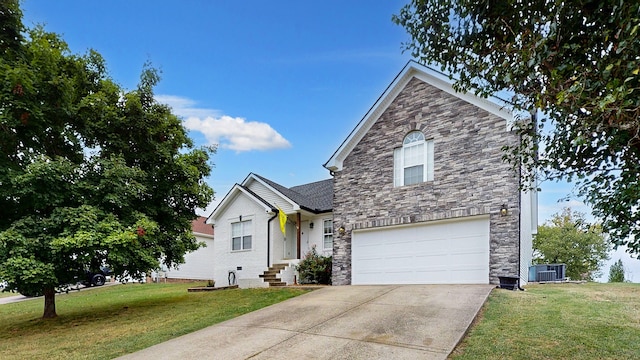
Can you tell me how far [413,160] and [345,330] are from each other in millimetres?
7690

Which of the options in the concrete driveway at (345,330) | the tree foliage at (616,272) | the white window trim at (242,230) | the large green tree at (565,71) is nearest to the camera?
the large green tree at (565,71)

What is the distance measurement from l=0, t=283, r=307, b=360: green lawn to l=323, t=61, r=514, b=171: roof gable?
547 cm

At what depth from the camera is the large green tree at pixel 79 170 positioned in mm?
9484

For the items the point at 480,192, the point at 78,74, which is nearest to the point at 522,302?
the point at 480,192

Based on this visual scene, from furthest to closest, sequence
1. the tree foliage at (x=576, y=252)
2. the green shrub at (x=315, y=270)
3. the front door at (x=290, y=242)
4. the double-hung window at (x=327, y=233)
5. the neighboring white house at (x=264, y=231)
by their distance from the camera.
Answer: the tree foliage at (x=576, y=252) → the front door at (x=290, y=242) → the neighboring white house at (x=264, y=231) → the double-hung window at (x=327, y=233) → the green shrub at (x=315, y=270)

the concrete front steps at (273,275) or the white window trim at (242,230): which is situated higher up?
the white window trim at (242,230)

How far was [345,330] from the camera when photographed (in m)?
7.12

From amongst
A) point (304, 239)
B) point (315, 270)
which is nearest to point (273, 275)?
point (315, 270)

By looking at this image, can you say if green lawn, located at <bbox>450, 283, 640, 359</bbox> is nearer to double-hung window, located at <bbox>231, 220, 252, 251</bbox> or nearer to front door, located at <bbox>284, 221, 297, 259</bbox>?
front door, located at <bbox>284, 221, 297, 259</bbox>

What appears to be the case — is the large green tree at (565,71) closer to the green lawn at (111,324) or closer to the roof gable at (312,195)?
the green lawn at (111,324)

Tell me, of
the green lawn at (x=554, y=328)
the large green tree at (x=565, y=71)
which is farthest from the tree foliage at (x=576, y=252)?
the large green tree at (x=565, y=71)

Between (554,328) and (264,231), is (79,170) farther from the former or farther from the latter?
(554,328)

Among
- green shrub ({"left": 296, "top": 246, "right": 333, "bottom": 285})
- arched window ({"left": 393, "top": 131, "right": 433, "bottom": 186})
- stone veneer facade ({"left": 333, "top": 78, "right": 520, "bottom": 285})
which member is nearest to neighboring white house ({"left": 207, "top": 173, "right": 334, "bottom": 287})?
green shrub ({"left": 296, "top": 246, "right": 333, "bottom": 285})

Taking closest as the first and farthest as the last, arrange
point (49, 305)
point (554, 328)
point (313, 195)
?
1. point (554, 328)
2. point (49, 305)
3. point (313, 195)
